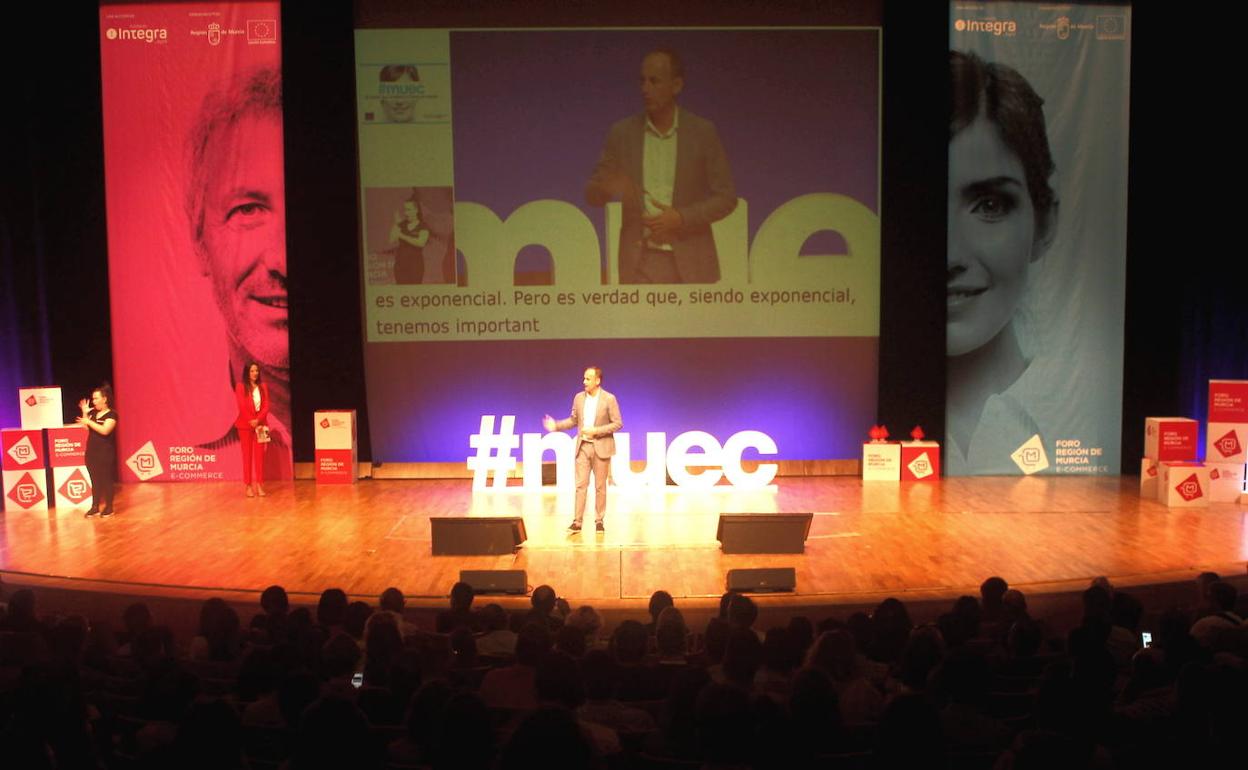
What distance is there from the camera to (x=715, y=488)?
11.5 metres

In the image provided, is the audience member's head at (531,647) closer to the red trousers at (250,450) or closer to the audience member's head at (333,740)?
the audience member's head at (333,740)

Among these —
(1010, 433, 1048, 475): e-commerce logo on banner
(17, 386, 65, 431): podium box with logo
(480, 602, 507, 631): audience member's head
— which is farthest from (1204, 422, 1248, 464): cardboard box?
(17, 386, 65, 431): podium box with logo

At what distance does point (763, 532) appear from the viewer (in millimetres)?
8625

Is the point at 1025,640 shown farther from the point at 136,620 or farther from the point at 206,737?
the point at 136,620

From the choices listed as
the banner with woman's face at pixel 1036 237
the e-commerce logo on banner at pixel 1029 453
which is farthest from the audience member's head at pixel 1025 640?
the e-commerce logo on banner at pixel 1029 453

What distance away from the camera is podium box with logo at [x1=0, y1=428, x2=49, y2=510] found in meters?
10.4

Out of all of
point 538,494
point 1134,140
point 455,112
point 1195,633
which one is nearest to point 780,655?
point 1195,633

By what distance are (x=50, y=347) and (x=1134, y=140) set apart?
12.0 metres

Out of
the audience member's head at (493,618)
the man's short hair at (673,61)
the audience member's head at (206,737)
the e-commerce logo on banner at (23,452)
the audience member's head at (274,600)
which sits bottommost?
the audience member's head at (493,618)

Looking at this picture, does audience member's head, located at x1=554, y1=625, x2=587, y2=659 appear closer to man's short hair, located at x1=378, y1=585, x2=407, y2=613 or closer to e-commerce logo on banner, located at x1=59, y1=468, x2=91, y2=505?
man's short hair, located at x1=378, y1=585, x2=407, y2=613

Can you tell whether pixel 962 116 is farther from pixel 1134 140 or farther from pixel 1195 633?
pixel 1195 633

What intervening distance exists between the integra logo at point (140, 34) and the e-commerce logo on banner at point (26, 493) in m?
4.82

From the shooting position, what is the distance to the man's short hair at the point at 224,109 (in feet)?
38.9

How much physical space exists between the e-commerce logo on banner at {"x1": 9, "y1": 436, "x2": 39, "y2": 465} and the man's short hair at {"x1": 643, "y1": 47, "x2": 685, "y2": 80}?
7.42 meters
